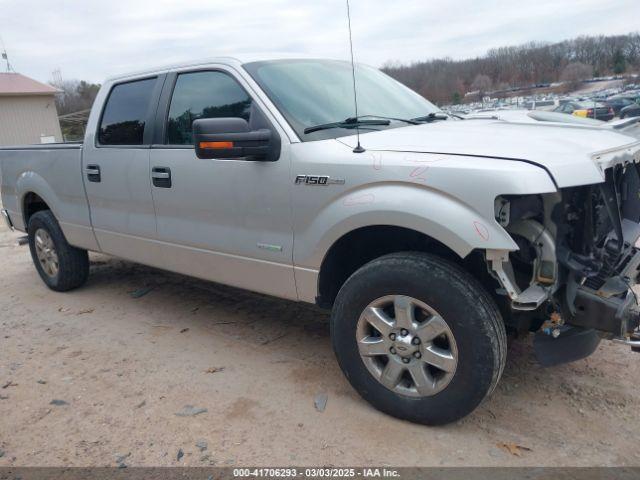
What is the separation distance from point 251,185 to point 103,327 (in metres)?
2.12

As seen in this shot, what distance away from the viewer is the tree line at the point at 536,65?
5.90 metres

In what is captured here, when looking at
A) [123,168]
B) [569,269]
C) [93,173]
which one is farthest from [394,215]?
[93,173]

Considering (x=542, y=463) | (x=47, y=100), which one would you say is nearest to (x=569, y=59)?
(x=542, y=463)

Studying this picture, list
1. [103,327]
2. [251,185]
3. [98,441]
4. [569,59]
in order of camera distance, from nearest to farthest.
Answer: [98,441] < [251,185] < [103,327] < [569,59]

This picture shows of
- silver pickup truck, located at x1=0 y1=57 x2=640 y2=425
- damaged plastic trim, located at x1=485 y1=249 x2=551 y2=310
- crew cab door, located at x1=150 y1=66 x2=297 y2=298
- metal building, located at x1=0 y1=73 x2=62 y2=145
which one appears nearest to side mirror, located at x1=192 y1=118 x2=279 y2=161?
silver pickup truck, located at x1=0 y1=57 x2=640 y2=425

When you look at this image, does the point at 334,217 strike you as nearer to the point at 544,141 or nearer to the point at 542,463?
the point at 544,141

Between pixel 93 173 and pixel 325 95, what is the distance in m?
2.18

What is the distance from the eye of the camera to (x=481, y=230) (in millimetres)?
2426

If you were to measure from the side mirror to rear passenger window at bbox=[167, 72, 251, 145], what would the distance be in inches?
15.9

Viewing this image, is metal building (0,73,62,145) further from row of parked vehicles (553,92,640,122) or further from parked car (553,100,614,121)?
parked car (553,100,614,121)

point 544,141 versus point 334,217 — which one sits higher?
point 544,141

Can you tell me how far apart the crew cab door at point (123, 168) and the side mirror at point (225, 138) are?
1179mm

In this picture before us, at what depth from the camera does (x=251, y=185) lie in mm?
3330

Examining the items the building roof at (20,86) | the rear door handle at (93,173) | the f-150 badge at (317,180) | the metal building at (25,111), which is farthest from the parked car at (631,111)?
the building roof at (20,86)
